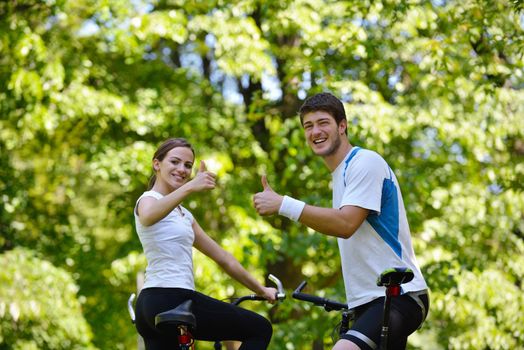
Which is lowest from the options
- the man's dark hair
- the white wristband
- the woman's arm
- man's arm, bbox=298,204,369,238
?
the woman's arm

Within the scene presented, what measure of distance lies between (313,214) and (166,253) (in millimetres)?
924

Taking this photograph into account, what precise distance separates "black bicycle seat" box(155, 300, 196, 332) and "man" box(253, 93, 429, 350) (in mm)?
633

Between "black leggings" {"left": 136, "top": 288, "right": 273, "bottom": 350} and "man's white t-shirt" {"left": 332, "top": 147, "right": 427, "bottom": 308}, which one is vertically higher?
"man's white t-shirt" {"left": 332, "top": 147, "right": 427, "bottom": 308}

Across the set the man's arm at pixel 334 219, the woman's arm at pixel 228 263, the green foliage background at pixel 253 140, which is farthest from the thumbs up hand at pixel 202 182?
the green foliage background at pixel 253 140

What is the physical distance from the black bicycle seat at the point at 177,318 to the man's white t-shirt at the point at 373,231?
0.79 m

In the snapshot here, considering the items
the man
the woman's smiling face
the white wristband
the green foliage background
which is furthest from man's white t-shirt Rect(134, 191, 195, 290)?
the green foliage background

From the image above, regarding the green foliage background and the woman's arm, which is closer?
the woman's arm

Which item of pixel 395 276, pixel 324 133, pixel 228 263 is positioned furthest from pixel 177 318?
pixel 324 133

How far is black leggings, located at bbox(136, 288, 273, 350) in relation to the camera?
397cm

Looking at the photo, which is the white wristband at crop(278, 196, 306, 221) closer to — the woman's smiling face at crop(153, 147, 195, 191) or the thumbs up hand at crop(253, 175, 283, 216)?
the thumbs up hand at crop(253, 175, 283, 216)

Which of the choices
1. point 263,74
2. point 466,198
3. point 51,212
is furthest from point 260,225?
point 51,212

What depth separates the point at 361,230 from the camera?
12.1 feet

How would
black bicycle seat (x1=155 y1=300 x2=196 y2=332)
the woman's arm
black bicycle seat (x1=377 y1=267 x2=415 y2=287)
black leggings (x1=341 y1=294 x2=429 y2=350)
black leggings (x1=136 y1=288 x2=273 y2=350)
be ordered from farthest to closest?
the woman's arm, black leggings (x1=136 y1=288 x2=273 y2=350), black bicycle seat (x1=155 y1=300 x2=196 y2=332), black leggings (x1=341 y1=294 x2=429 y2=350), black bicycle seat (x1=377 y1=267 x2=415 y2=287)

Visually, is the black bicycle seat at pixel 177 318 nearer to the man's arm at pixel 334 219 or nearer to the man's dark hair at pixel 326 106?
the man's arm at pixel 334 219
